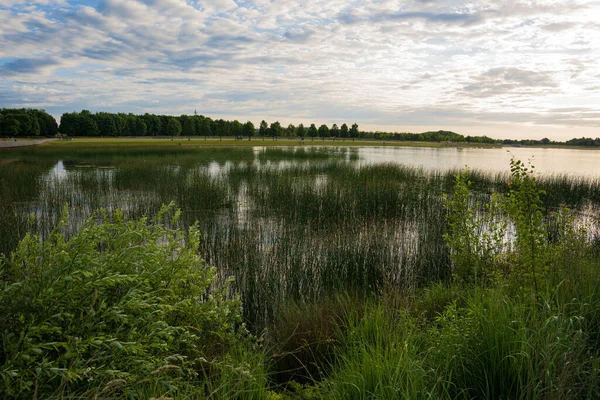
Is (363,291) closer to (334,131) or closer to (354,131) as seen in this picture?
(334,131)

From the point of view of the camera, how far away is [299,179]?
17031 mm

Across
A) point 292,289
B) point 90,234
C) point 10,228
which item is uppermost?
point 90,234

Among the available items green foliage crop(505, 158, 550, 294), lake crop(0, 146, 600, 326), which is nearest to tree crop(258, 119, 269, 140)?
lake crop(0, 146, 600, 326)

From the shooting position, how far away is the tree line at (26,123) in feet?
236

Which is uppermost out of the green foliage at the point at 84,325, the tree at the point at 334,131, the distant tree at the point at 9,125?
the tree at the point at 334,131

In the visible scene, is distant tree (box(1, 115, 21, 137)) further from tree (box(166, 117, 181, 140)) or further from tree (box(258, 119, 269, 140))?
tree (box(258, 119, 269, 140))

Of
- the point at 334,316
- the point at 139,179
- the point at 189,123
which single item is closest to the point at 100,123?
the point at 189,123

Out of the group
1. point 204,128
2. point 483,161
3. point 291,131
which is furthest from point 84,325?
point 204,128

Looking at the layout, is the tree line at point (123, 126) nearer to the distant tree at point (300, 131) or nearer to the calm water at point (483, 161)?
the distant tree at point (300, 131)

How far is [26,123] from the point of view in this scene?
7731cm

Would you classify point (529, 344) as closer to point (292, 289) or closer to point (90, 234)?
point (90, 234)

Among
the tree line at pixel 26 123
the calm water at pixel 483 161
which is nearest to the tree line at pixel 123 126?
the tree line at pixel 26 123

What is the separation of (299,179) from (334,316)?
41.6 feet

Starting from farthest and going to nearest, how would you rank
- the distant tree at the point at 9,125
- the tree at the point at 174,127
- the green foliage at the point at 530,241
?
the tree at the point at 174,127 < the distant tree at the point at 9,125 < the green foliage at the point at 530,241
